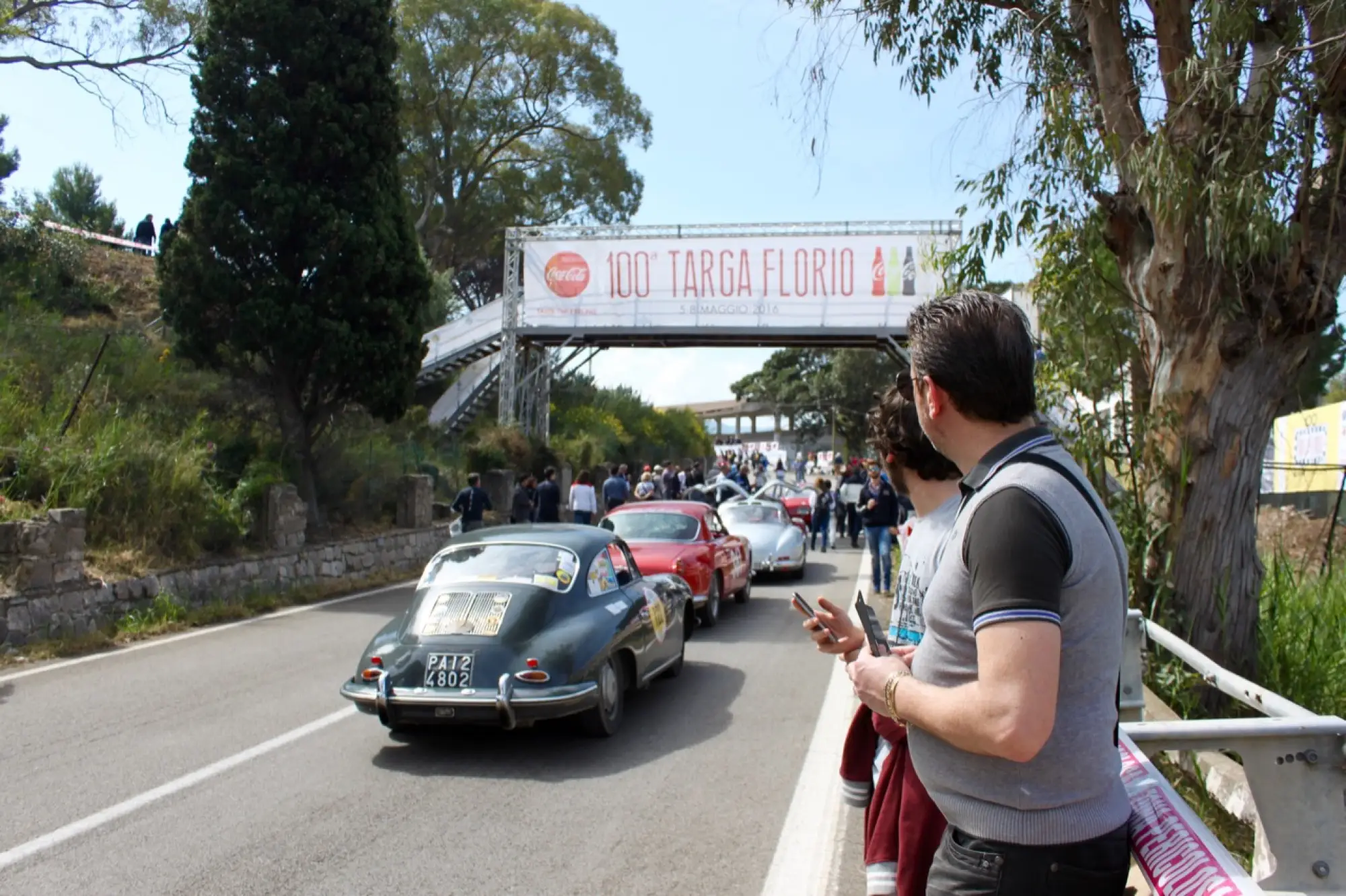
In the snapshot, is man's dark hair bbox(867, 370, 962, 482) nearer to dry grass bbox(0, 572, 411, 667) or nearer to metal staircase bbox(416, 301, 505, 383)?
dry grass bbox(0, 572, 411, 667)

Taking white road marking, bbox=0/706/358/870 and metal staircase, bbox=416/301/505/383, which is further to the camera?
metal staircase, bbox=416/301/505/383

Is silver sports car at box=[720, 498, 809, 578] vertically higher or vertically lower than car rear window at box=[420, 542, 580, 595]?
lower

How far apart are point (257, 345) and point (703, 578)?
873cm

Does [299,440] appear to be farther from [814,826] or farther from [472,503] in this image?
[814,826]

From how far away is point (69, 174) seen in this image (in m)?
41.9

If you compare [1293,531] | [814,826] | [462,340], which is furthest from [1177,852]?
[462,340]

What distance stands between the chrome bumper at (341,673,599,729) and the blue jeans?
823 centimetres

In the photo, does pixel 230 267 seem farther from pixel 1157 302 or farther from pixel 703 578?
pixel 1157 302

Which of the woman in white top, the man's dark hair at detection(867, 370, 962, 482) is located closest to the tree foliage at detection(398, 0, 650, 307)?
the woman in white top

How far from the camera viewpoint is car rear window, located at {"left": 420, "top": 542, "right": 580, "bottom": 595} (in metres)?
7.62

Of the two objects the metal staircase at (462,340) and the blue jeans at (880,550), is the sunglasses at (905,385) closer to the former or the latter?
the blue jeans at (880,550)

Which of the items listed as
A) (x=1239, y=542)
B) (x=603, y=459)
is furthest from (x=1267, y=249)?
(x=603, y=459)

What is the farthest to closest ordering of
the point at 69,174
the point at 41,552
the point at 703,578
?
the point at 69,174 < the point at 703,578 < the point at 41,552

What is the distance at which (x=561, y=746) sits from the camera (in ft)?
23.7
